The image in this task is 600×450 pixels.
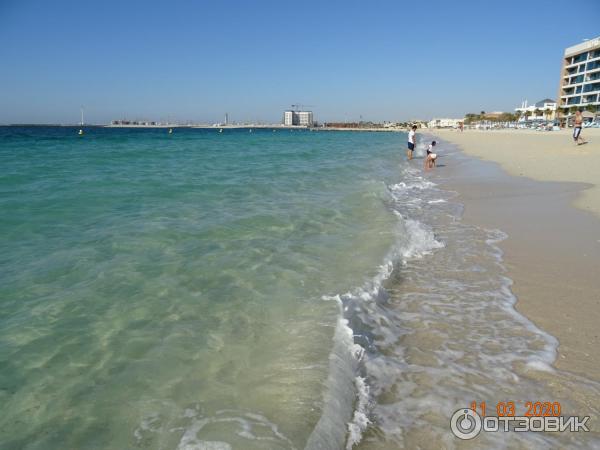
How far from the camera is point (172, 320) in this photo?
3.69 metres

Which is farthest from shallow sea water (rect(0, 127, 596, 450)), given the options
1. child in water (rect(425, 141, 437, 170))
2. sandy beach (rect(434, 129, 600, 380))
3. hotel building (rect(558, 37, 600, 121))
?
hotel building (rect(558, 37, 600, 121))

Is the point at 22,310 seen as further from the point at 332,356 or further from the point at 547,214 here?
the point at 547,214

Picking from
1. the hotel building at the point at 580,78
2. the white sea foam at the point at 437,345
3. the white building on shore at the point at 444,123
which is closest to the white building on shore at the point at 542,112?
the hotel building at the point at 580,78

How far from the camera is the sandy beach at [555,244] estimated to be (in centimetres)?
343

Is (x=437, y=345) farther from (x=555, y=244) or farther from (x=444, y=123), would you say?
(x=444, y=123)

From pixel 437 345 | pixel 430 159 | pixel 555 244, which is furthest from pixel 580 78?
pixel 437 345

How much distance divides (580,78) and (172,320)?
102032mm

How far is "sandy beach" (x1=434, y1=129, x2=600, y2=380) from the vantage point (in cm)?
343

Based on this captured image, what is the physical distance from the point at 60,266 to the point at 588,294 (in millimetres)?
6351

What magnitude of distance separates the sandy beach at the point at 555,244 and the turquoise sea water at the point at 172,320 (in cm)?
186

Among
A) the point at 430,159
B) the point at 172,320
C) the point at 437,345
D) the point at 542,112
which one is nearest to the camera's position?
the point at 437,345

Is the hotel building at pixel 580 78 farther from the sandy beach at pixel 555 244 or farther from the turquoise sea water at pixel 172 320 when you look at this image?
the turquoise sea water at pixel 172 320

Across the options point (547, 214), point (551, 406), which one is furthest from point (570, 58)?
point (551, 406)

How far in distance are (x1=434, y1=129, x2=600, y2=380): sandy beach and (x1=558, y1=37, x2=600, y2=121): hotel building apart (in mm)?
78851
